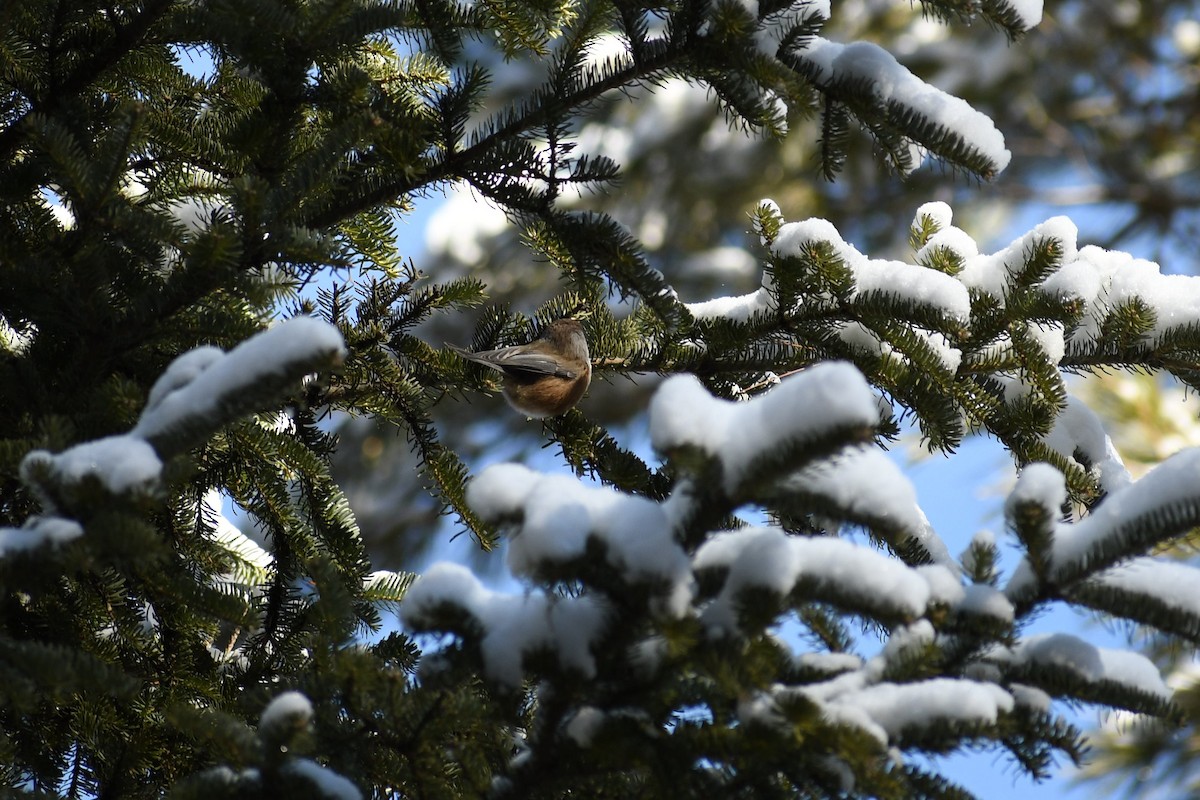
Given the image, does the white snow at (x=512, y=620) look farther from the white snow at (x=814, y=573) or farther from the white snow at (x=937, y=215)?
the white snow at (x=937, y=215)

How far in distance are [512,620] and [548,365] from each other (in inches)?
56.4

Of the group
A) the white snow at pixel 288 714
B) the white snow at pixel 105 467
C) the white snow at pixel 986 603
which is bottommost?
the white snow at pixel 288 714

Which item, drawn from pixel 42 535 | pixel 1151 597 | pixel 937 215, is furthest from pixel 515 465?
pixel 937 215

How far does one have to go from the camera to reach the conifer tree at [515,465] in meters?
1.38

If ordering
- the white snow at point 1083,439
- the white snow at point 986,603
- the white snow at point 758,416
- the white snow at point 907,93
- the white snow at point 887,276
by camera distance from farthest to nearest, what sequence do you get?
1. the white snow at point 1083,439
2. the white snow at point 887,276
3. the white snow at point 907,93
4. the white snow at point 986,603
5. the white snow at point 758,416

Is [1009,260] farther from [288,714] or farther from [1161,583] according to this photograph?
[288,714]

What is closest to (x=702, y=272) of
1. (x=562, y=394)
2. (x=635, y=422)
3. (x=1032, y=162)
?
(x=635, y=422)

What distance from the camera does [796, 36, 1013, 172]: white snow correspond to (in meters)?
2.08

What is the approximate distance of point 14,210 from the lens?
2.19 meters

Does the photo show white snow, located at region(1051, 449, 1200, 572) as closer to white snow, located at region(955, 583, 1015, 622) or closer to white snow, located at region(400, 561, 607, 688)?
white snow, located at region(955, 583, 1015, 622)

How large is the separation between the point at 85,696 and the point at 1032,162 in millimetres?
9887

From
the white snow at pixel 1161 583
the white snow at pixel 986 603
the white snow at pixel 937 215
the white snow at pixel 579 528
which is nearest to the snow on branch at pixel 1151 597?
the white snow at pixel 1161 583

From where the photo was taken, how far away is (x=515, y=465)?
5.08 ft

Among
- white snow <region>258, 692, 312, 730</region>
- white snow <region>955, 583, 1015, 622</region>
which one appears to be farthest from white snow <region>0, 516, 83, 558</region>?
white snow <region>955, 583, 1015, 622</region>
